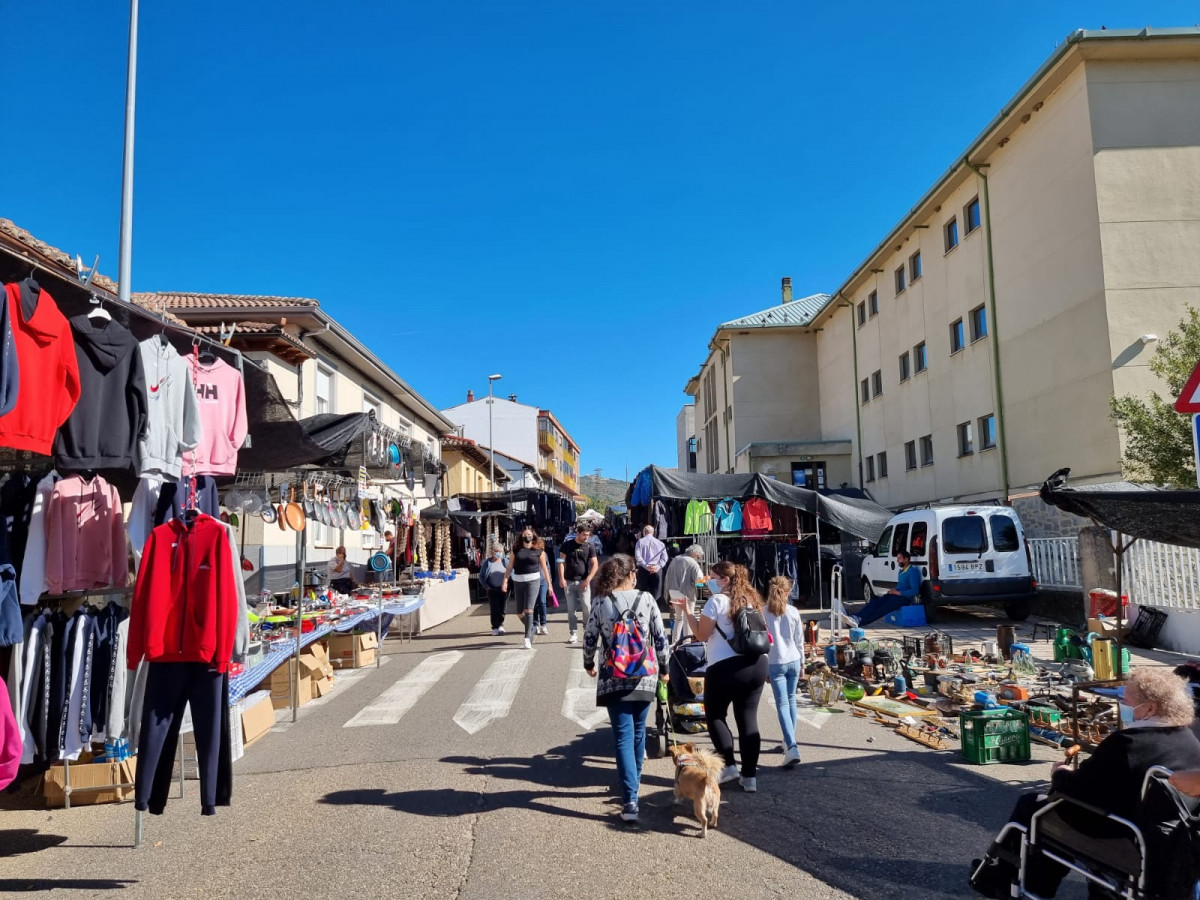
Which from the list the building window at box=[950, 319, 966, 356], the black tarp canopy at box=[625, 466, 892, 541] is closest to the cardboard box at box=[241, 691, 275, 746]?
the black tarp canopy at box=[625, 466, 892, 541]

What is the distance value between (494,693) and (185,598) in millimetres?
5149

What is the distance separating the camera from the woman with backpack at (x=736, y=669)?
5.66 meters

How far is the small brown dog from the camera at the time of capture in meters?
4.94

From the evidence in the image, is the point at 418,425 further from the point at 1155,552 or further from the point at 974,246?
the point at 1155,552

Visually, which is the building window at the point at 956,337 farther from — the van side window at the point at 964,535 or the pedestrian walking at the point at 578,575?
the pedestrian walking at the point at 578,575

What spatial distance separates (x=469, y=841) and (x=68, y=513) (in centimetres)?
319

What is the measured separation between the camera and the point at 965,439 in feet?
72.0

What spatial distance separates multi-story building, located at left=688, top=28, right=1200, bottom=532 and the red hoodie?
16160 millimetres

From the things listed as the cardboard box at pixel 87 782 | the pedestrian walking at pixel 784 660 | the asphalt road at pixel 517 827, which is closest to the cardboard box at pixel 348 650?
the asphalt road at pixel 517 827

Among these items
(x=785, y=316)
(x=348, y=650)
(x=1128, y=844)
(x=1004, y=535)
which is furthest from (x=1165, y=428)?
(x=785, y=316)

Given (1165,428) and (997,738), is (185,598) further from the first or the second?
(1165,428)

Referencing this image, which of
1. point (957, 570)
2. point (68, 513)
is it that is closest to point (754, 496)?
point (957, 570)

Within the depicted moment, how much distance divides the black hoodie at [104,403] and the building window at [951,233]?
854 inches

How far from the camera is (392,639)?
14641 mm
